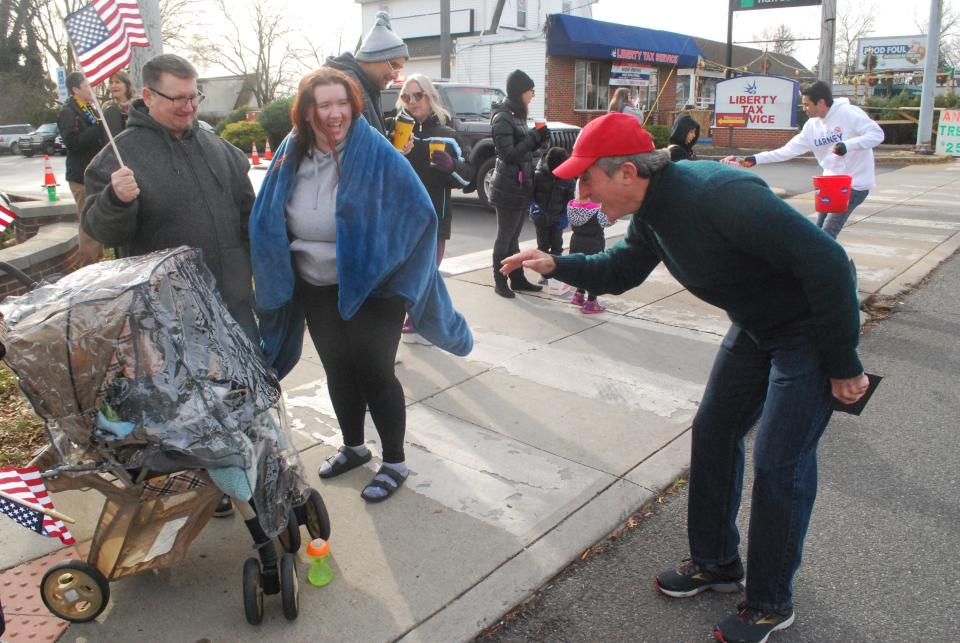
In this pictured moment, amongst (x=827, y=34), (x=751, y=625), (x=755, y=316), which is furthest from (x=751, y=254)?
(x=827, y=34)

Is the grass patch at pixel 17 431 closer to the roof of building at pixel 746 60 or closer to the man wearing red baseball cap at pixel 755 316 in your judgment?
the man wearing red baseball cap at pixel 755 316

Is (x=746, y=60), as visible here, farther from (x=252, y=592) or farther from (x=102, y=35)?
(x=252, y=592)

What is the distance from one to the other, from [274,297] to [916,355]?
4701 millimetres

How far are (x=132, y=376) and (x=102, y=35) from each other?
1.39 m

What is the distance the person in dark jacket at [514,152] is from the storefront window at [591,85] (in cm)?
2435

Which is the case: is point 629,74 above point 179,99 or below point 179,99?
above

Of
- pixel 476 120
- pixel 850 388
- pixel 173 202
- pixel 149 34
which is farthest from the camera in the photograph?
pixel 476 120

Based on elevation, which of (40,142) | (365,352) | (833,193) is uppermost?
(40,142)

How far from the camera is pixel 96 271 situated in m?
2.51

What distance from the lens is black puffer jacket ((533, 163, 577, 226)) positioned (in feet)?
21.3

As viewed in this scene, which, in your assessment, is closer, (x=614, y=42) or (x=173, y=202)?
(x=173, y=202)

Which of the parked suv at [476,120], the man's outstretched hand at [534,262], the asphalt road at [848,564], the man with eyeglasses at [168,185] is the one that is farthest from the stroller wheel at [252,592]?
the parked suv at [476,120]

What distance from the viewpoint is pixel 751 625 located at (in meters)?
2.56

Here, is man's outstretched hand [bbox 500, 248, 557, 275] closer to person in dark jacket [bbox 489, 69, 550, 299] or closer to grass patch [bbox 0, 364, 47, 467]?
grass patch [bbox 0, 364, 47, 467]
